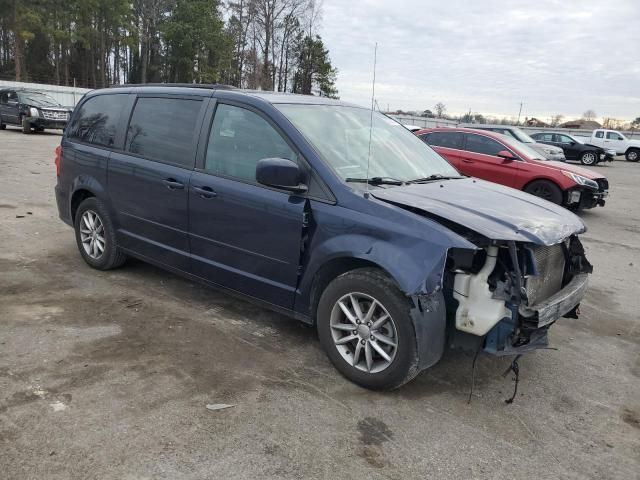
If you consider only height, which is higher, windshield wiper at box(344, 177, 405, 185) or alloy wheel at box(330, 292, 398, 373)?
windshield wiper at box(344, 177, 405, 185)

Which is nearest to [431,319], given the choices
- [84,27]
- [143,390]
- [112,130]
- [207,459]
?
[207,459]

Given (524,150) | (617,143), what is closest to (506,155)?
(524,150)

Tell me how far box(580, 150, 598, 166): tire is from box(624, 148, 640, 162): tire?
7.60 m

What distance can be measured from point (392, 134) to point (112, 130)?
106 inches

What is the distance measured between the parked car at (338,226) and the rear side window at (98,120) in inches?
1.4

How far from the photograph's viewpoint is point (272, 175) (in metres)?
3.46

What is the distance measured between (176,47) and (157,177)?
56.0 meters

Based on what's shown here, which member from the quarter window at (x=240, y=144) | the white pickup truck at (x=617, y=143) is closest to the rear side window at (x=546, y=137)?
the white pickup truck at (x=617, y=143)

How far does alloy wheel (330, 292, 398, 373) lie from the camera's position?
3275 mm

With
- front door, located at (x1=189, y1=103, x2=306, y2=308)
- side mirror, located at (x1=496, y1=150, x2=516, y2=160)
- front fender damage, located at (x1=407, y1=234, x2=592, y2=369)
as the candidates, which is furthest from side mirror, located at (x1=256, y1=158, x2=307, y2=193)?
side mirror, located at (x1=496, y1=150, x2=516, y2=160)

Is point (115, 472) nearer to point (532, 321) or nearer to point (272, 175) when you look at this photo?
point (272, 175)

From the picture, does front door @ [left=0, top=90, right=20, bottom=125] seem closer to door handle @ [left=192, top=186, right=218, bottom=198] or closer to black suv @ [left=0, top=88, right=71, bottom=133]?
black suv @ [left=0, top=88, right=71, bottom=133]

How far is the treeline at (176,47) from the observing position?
47.9 metres

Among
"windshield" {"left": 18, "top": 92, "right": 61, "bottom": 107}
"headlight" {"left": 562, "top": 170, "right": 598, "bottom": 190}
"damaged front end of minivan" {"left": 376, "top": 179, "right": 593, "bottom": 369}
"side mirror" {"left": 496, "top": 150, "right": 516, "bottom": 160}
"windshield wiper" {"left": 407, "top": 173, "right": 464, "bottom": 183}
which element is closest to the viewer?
"damaged front end of minivan" {"left": 376, "top": 179, "right": 593, "bottom": 369}
